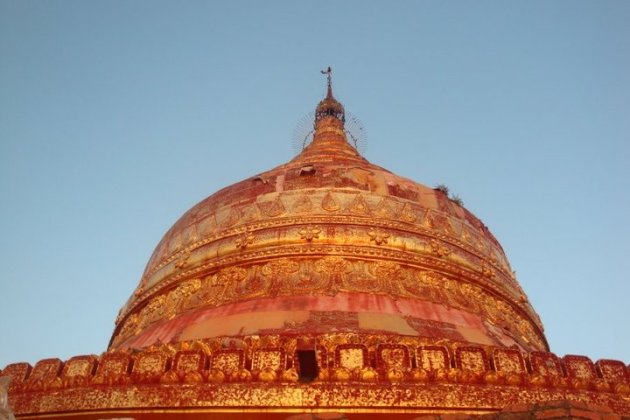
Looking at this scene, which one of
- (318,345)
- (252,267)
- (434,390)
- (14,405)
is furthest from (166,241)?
(434,390)

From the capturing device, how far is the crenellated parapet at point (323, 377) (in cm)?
564

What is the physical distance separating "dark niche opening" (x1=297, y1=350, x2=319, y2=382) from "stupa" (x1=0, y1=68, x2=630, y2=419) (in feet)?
0.04

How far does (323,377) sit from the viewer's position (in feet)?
18.8

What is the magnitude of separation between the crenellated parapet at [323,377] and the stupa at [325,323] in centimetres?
1

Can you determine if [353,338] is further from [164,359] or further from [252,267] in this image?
[252,267]

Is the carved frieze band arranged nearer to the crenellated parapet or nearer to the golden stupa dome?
the golden stupa dome

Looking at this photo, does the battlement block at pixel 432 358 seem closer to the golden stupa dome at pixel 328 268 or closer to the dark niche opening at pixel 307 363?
the dark niche opening at pixel 307 363

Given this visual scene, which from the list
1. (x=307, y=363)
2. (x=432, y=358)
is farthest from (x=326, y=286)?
(x=432, y=358)

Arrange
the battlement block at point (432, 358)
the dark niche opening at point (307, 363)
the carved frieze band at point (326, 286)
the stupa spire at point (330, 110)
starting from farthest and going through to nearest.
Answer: the stupa spire at point (330, 110) → the carved frieze band at point (326, 286) → the dark niche opening at point (307, 363) → the battlement block at point (432, 358)

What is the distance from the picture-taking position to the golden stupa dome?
804cm

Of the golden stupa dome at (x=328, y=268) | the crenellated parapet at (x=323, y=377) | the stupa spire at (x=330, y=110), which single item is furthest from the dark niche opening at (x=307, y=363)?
the stupa spire at (x=330, y=110)

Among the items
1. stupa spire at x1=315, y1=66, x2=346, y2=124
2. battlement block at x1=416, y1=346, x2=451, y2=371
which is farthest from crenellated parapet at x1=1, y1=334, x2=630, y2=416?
stupa spire at x1=315, y1=66, x2=346, y2=124

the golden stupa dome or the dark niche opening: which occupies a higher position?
the golden stupa dome

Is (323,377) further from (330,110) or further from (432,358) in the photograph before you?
(330,110)
